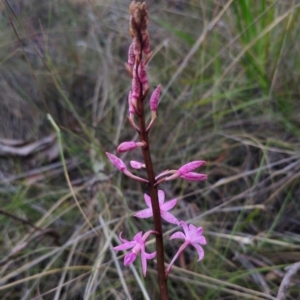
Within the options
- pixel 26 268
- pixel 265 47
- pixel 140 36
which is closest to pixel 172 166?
pixel 265 47

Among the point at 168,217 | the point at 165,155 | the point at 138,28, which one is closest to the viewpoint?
the point at 138,28

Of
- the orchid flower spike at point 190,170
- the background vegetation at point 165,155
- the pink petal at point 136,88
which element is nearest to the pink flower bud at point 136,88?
the pink petal at point 136,88

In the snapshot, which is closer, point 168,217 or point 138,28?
point 138,28

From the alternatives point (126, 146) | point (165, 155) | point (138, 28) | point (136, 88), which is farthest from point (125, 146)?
point (165, 155)

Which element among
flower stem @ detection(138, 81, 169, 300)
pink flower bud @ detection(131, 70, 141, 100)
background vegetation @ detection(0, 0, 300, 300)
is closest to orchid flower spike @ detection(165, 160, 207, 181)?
flower stem @ detection(138, 81, 169, 300)

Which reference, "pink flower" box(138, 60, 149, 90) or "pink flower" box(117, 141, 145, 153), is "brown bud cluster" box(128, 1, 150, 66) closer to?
Answer: "pink flower" box(138, 60, 149, 90)

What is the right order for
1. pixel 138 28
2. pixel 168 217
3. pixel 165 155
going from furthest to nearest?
pixel 165 155 → pixel 168 217 → pixel 138 28

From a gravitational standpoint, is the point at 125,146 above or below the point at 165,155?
above

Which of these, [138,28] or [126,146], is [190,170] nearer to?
[126,146]

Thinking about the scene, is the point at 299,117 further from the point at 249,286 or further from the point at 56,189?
the point at 56,189
